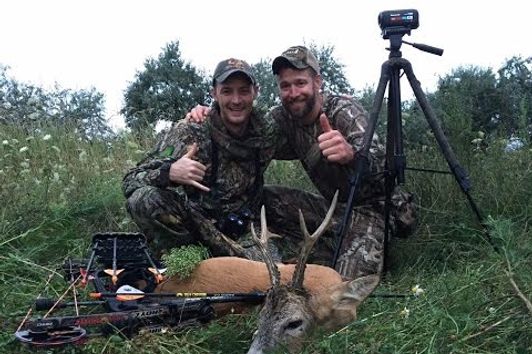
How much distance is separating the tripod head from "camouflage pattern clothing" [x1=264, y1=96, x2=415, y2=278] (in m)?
0.89

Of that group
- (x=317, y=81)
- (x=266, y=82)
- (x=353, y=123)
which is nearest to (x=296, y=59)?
(x=317, y=81)

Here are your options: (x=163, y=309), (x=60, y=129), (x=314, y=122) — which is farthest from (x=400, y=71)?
(x=60, y=129)

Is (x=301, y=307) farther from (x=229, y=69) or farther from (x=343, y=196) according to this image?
(x=229, y=69)

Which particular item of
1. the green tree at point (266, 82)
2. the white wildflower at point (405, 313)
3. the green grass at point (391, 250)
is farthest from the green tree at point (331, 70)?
the white wildflower at point (405, 313)

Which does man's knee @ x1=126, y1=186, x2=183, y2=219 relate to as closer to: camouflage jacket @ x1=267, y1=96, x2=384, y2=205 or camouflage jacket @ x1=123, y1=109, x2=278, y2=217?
camouflage jacket @ x1=123, y1=109, x2=278, y2=217

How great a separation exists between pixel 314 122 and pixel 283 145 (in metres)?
0.32

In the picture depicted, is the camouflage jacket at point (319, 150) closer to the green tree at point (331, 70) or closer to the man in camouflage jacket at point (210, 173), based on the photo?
the man in camouflage jacket at point (210, 173)

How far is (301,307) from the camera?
10.2ft

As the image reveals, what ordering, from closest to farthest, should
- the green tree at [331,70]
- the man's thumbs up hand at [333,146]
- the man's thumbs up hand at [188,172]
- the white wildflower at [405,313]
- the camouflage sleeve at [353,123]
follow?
the white wildflower at [405,313] → the man's thumbs up hand at [333,146] → the man's thumbs up hand at [188,172] → the camouflage sleeve at [353,123] → the green tree at [331,70]

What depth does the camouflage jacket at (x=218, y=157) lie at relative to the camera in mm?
5043

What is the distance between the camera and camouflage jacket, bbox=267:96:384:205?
4887 millimetres

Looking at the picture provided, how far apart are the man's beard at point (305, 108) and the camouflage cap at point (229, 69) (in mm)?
320

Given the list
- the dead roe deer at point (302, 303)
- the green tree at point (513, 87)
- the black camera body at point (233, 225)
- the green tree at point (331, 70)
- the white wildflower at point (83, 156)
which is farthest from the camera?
the green tree at point (331, 70)

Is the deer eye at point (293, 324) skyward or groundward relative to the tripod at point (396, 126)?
groundward
